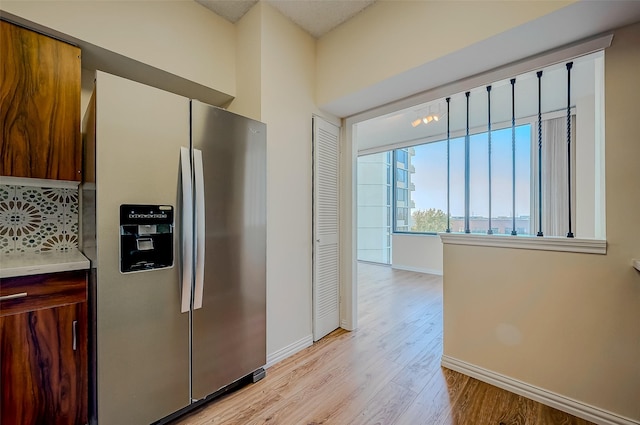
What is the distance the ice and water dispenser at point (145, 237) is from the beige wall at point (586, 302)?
2.08 meters

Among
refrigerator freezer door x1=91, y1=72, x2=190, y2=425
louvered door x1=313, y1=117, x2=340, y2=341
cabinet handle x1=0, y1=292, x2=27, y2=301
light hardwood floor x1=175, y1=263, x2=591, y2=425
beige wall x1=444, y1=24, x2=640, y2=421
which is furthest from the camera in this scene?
louvered door x1=313, y1=117, x2=340, y2=341

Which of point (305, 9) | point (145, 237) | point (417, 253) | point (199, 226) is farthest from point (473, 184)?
point (145, 237)

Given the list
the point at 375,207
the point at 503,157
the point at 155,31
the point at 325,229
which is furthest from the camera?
the point at 375,207

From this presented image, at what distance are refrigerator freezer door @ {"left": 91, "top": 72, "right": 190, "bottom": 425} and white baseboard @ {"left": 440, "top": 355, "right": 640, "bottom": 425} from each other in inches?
75.5

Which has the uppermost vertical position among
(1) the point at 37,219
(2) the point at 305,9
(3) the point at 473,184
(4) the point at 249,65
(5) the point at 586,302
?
(2) the point at 305,9

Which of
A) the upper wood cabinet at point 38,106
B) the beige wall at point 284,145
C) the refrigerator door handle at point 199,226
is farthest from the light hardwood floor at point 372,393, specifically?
the upper wood cabinet at point 38,106

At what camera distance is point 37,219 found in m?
1.77

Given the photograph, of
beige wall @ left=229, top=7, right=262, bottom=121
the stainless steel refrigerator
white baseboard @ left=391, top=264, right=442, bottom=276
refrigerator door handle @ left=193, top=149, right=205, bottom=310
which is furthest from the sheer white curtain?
refrigerator door handle @ left=193, top=149, right=205, bottom=310

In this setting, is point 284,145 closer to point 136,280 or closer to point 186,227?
point 186,227

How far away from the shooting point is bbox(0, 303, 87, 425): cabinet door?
1.23m

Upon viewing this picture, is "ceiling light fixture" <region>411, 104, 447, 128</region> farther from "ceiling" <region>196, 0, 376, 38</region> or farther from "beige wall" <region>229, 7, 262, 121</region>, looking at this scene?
"beige wall" <region>229, 7, 262, 121</region>

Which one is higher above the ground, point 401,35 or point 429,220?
point 401,35

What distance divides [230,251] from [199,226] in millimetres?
279

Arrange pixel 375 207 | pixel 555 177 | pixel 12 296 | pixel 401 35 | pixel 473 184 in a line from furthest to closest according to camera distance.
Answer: pixel 375 207 < pixel 473 184 < pixel 555 177 < pixel 401 35 < pixel 12 296
